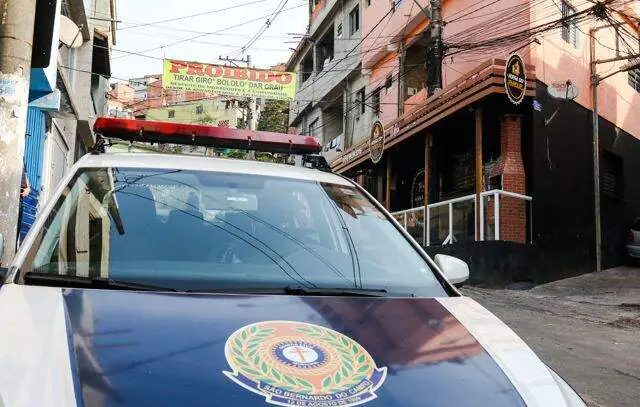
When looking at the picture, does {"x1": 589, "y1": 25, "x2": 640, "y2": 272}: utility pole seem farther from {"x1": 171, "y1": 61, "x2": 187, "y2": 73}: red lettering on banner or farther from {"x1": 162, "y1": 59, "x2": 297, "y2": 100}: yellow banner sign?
{"x1": 171, "y1": 61, "x2": 187, "y2": 73}: red lettering on banner

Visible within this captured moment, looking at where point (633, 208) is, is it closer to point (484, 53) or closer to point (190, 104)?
point (484, 53)

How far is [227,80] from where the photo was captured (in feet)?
59.0

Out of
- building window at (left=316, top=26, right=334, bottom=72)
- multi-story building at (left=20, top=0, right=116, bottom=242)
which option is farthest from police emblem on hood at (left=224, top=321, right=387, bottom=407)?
building window at (left=316, top=26, right=334, bottom=72)

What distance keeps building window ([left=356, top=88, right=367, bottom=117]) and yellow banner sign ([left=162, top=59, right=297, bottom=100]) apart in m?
4.06

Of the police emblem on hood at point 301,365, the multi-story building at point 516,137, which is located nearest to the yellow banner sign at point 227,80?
the multi-story building at point 516,137

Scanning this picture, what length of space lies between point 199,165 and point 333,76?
22199 mm

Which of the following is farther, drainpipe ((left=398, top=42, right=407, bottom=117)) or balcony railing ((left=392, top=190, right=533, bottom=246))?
drainpipe ((left=398, top=42, right=407, bottom=117))

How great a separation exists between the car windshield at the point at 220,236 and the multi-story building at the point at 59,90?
2.29 m

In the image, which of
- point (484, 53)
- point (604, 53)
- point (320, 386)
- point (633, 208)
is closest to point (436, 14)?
point (484, 53)

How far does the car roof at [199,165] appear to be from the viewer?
274cm

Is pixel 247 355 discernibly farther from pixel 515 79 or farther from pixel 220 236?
pixel 515 79

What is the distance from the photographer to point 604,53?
47.6 ft

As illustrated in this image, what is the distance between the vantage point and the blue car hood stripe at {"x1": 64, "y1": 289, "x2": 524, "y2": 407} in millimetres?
1394

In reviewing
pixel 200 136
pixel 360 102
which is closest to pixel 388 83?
pixel 360 102
